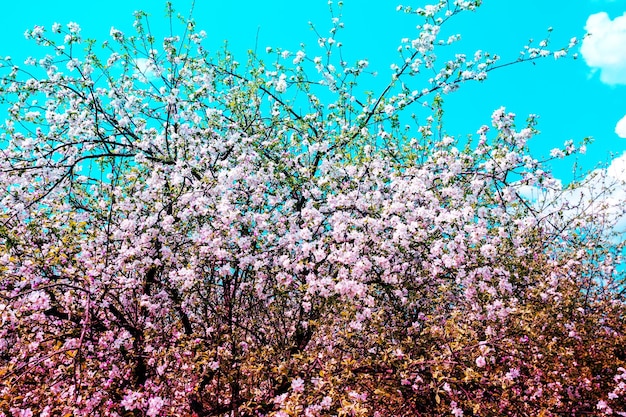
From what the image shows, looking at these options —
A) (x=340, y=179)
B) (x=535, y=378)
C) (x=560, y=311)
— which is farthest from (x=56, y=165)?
(x=560, y=311)

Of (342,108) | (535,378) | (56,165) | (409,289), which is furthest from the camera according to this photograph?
(342,108)

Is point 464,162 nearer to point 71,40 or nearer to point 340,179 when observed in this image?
point 340,179

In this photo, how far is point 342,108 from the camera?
904 centimetres

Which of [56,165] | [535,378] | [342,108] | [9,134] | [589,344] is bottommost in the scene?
[535,378]

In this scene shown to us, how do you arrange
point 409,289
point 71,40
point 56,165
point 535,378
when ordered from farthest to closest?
1. point 71,40
2. point 56,165
3. point 409,289
4. point 535,378

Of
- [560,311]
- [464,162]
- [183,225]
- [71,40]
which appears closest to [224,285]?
[183,225]

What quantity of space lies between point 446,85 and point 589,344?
5.26 meters

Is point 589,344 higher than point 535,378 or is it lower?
higher

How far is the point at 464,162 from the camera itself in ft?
27.1

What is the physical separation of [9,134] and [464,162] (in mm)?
8084

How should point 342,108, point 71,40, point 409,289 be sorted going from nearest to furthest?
point 409,289, point 71,40, point 342,108

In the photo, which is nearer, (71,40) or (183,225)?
(183,225)

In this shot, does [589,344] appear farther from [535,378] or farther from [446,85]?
[446,85]

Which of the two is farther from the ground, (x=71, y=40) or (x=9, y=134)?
(x=71, y=40)
